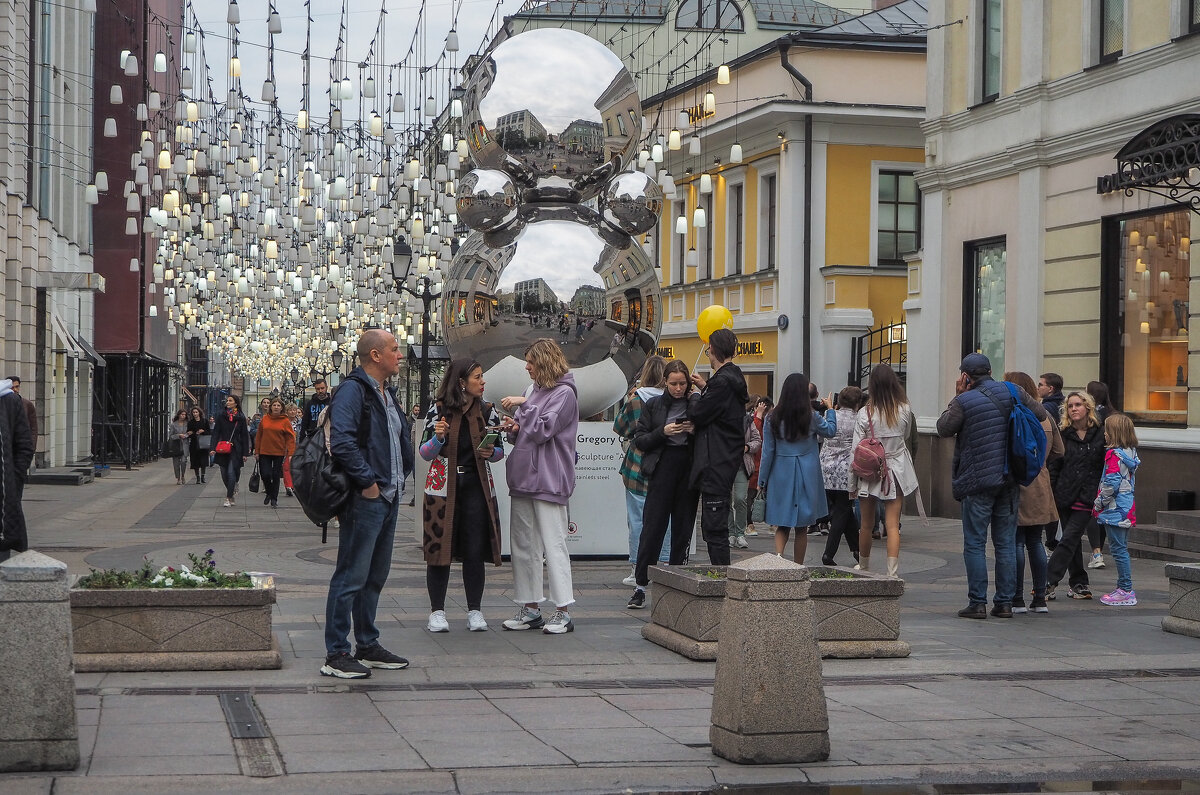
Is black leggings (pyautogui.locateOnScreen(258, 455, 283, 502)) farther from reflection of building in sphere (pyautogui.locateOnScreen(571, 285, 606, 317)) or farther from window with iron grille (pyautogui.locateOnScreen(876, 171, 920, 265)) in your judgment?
window with iron grille (pyautogui.locateOnScreen(876, 171, 920, 265))

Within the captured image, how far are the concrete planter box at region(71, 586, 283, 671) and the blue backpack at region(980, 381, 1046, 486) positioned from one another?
5524 millimetres

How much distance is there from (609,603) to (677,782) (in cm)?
570

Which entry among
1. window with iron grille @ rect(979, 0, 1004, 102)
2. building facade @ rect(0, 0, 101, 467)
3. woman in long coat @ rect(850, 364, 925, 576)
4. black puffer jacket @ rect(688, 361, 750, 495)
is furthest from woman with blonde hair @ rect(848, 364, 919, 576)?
building facade @ rect(0, 0, 101, 467)

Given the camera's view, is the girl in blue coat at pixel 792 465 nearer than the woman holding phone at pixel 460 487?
No

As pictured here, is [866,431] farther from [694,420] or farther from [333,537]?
[333,537]

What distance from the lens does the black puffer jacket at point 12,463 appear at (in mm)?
10211

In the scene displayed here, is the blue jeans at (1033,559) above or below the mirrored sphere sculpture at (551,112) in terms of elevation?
below

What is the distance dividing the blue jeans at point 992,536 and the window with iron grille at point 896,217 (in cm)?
2189

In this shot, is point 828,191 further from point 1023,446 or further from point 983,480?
point 983,480

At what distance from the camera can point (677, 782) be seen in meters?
6.32

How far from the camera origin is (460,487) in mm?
10078

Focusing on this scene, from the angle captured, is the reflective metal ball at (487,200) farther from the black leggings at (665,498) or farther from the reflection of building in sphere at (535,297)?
the black leggings at (665,498)

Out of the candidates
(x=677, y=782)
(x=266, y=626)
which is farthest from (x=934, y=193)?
(x=677, y=782)

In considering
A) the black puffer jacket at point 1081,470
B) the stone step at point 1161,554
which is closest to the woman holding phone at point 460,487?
the black puffer jacket at point 1081,470
